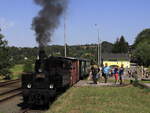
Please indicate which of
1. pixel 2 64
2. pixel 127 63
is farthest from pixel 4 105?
pixel 127 63

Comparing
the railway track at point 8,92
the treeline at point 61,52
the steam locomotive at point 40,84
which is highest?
the treeline at point 61,52

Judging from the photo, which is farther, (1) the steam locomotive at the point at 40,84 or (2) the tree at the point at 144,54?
(2) the tree at the point at 144,54

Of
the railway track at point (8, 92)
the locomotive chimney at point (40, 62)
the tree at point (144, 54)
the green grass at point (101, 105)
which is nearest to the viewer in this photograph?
the green grass at point (101, 105)

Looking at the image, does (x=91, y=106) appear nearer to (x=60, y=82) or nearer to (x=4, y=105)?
(x=60, y=82)

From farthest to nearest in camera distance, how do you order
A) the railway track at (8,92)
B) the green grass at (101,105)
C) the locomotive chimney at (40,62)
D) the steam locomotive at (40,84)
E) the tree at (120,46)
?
the tree at (120,46)
the railway track at (8,92)
the locomotive chimney at (40,62)
the steam locomotive at (40,84)
the green grass at (101,105)

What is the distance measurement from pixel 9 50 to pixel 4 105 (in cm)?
2702

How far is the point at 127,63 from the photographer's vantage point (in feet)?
351

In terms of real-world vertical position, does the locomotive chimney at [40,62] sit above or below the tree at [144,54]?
below

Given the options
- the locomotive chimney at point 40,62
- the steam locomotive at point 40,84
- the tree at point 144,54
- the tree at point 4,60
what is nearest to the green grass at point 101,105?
the steam locomotive at point 40,84

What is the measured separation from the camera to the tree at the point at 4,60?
3972 centimetres

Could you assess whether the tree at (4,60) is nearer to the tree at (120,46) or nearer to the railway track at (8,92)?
the railway track at (8,92)

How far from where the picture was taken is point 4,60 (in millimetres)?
40531

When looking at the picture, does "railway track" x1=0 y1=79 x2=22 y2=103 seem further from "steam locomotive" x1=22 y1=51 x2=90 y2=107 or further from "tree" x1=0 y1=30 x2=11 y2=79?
"tree" x1=0 y1=30 x2=11 y2=79

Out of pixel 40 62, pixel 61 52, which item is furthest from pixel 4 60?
pixel 61 52
